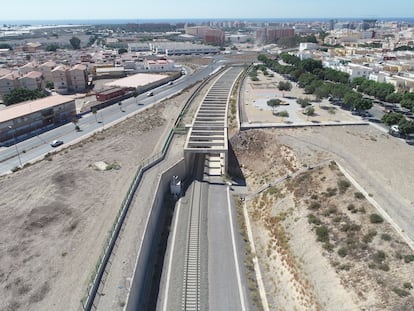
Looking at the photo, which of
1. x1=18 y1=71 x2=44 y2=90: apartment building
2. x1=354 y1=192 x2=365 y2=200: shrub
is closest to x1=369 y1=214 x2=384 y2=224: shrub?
x1=354 y1=192 x2=365 y2=200: shrub

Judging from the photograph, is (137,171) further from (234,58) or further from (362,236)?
(234,58)

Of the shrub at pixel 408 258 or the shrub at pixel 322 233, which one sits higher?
the shrub at pixel 408 258

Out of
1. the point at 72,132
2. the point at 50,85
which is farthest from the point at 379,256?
the point at 50,85

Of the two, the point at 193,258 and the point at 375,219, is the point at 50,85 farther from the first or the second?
the point at 375,219

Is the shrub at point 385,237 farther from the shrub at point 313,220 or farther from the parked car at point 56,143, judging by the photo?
the parked car at point 56,143

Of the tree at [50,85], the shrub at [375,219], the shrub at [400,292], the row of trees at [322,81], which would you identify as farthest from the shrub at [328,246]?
the tree at [50,85]

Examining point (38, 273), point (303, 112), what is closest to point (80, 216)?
point (38, 273)

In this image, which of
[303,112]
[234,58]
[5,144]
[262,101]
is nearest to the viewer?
[5,144]
